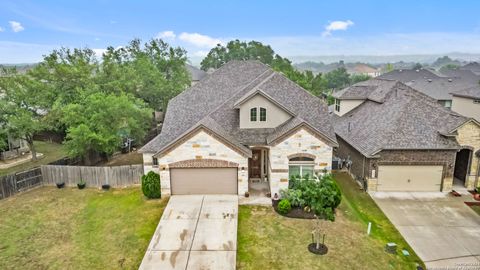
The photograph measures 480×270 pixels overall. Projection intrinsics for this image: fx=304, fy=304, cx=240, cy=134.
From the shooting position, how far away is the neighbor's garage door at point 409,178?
62.6ft

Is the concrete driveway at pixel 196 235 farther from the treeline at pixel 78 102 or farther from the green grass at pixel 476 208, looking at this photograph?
the green grass at pixel 476 208

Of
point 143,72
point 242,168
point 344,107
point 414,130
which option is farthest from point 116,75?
point 414,130

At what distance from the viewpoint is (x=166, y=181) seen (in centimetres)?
1836

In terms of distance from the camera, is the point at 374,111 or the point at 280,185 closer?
the point at 280,185

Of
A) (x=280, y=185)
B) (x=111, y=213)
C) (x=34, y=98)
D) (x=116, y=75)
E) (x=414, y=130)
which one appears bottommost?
(x=111, y=213)

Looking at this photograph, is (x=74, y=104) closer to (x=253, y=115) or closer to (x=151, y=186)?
(x=151, y=186)

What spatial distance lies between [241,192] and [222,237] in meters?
4.73

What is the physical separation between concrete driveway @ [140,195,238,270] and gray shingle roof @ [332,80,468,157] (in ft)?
32.6

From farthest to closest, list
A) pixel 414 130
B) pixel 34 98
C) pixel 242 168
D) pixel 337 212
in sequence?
1. pixel 34 98
2. pixel 414 130
3. pixel 242 168
4. pixel 337 212

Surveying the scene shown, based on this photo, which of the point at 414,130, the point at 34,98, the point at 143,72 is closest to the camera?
the point at 414,130

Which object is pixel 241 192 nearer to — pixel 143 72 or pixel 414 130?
pixel 414 130

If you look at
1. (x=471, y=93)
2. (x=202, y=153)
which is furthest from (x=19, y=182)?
(x=471, y=93)

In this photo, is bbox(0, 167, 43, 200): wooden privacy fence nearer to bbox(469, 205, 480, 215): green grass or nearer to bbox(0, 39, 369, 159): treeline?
bbox(0, 39, 369, 159): treeline

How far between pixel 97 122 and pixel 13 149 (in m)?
12.7
